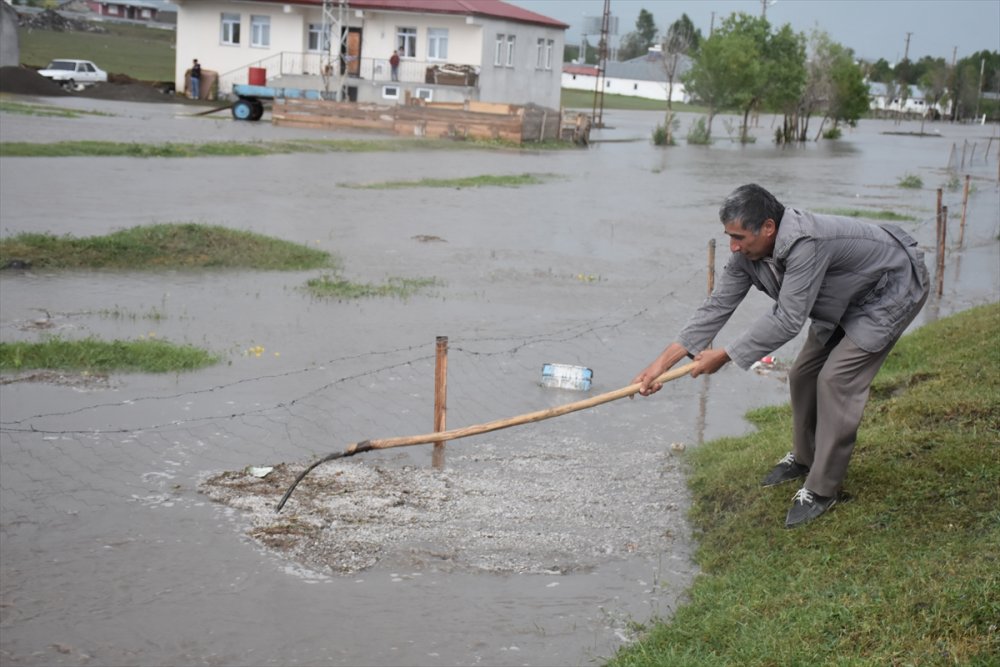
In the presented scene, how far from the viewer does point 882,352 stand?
545cm

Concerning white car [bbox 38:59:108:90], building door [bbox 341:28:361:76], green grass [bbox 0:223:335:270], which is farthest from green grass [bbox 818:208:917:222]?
white car [bbox 38:59:108:90]

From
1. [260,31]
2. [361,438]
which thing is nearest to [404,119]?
[260,31]

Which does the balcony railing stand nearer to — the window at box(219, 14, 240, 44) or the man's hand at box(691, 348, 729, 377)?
the window at box(219, 14, 240, 44)

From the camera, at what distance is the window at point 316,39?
168 feet

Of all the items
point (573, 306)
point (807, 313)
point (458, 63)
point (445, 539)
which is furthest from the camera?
point (458, 63)

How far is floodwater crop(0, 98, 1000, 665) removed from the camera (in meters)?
5.54

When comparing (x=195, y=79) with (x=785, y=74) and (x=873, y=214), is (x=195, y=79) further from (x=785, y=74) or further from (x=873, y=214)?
(x=873, y=214)

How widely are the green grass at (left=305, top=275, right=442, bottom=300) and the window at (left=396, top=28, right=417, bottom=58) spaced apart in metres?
39.1

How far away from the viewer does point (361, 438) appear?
325 inches

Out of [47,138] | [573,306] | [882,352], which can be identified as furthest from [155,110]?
[882,352]

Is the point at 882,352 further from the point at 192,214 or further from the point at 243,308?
the point at 192,214

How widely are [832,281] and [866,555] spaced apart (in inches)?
49.2

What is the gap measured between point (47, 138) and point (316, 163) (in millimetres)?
6189

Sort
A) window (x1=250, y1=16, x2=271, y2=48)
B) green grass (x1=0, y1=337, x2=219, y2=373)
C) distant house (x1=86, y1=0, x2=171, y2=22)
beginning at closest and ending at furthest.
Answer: green grass (x1=0, y1=337, x2=219, y2=373), window (x1=250, y1=16, x2=271, y2=48), distant house (x1=86, y1=0, x2=171, y2=22)
